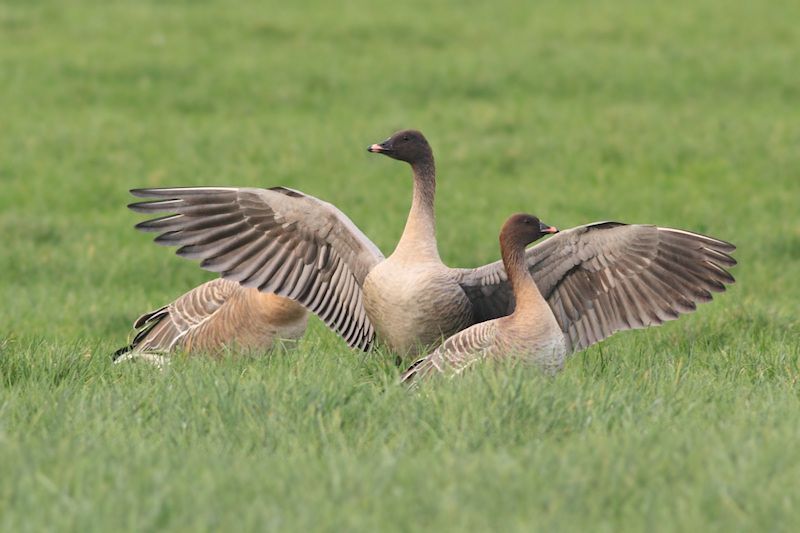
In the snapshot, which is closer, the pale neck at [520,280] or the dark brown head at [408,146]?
the pale neck at [520,280]

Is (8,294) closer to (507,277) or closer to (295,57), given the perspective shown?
(507,277)

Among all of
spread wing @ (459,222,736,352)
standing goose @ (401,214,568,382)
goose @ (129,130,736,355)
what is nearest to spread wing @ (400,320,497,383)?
standing goose @ (401,214,568,382)

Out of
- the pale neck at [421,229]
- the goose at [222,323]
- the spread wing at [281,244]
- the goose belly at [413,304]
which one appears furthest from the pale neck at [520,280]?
the goose at [222,323]

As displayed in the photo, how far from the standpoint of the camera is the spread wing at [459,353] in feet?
21.0

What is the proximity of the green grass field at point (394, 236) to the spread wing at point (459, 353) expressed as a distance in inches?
11.5

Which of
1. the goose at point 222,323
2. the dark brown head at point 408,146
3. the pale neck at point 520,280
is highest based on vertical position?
the dark brown head at point 408,146

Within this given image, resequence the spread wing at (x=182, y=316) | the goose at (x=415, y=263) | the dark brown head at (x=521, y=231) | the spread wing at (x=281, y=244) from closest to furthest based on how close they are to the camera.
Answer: the dark brown head at (x=521, y=231), the goose at (x=415, y=263), the spread wing at (x=281, y=244), the spread wing at (x=182, y=316)

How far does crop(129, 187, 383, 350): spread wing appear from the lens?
7.25 m

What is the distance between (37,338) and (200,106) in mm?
10878

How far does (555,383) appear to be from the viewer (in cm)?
589

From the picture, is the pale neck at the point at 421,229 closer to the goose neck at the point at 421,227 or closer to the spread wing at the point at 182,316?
the goose neck at the point at 421,227

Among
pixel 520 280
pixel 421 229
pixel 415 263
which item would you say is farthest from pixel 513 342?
pixel 421 229

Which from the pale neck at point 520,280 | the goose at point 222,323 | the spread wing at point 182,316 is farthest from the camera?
the spread wing at point 182,316

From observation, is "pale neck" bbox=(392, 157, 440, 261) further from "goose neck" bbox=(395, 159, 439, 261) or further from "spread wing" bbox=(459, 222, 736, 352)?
"spread wing" bbox=(459, 222, 736, 352)
